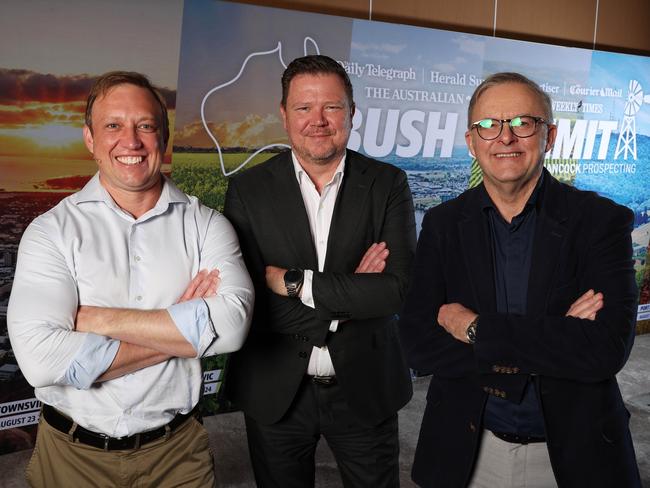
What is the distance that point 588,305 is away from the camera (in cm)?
198

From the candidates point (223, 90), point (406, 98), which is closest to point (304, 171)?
point (223, 90)

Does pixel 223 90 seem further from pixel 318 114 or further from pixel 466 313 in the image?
pixel 466 313

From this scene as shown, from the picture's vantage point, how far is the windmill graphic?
22.7 ft

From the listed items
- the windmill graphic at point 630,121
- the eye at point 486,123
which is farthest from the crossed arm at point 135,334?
the windmill graphic at point 630,121

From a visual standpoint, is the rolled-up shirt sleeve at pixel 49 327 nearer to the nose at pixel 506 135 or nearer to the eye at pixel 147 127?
the eye at pixel 147 127

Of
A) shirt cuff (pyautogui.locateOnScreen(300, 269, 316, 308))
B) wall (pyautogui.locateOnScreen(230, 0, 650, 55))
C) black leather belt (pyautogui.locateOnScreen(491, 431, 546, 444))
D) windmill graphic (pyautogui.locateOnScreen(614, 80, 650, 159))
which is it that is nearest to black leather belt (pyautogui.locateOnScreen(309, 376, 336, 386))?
shirt cuff (pyautogui.locateOnScreen(300, 269, 316, 308))

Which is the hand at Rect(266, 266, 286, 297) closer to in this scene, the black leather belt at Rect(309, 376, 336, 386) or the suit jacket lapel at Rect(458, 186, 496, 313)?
the black leather belt at Rect(309, 376, 336, 386)

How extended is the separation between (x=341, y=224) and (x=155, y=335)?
88cm

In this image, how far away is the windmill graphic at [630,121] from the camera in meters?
6.91

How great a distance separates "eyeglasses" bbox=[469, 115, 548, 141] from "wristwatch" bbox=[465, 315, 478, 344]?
56 cm

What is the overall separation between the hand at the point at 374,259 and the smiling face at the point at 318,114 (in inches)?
15.3

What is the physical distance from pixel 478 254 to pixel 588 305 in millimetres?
350

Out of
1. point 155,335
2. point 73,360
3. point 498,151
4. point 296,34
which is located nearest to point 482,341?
point 498,151

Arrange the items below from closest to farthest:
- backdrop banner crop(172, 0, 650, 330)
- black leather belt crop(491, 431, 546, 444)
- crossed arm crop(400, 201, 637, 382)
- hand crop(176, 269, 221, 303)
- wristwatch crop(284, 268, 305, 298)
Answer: crossed arm crop(400, 201, 637, 382) < black leather belt crop(491, 431, 546, 444) < hand crop(176, 269, 221, 303) < wristwatch crop(284, 268, 305, 298) < backdrop banner crop(172, 0, 650, 330)
